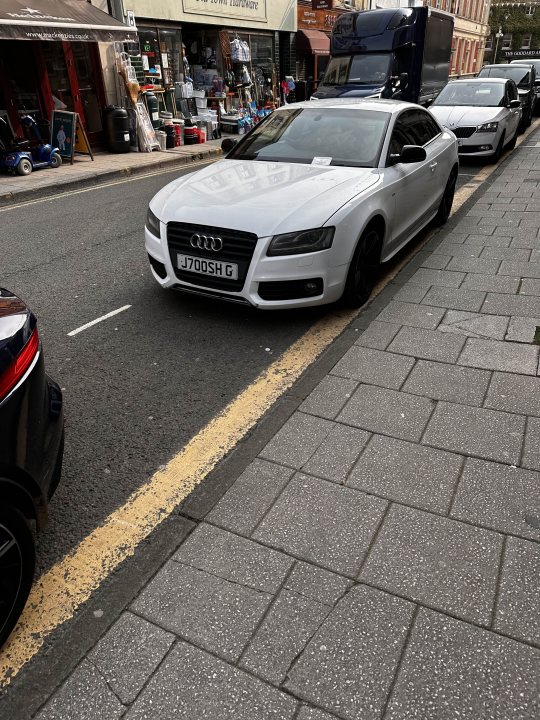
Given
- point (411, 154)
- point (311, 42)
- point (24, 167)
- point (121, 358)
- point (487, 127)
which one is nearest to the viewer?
point (121, 358)

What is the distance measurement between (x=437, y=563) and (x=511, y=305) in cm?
303

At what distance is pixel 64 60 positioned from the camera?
1362cm

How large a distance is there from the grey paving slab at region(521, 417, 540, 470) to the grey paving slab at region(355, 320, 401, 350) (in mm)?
1200

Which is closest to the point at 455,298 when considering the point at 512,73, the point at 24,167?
the point at 24,167

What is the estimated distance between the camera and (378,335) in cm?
421

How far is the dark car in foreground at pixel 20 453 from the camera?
182cm

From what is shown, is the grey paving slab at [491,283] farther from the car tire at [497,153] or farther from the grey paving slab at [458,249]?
the car tire at [497,153]

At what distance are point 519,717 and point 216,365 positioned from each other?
2640 mm

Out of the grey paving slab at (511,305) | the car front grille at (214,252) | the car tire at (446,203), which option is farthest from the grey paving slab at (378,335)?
the car tire at (446,203)

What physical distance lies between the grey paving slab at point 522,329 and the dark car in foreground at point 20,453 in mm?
3281

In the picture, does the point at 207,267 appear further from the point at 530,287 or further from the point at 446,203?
the point at 446,203

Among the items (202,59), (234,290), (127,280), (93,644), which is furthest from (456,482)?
(202,59)

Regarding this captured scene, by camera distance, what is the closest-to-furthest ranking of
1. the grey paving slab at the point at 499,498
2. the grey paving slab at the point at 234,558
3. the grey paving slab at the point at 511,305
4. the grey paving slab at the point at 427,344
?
the grey paving slab at the point at 234,558 → the grey paving slab at the point at 499,498 → the grey paving slab at the point at 427,344 → the grey paving slab at the point at 511,305

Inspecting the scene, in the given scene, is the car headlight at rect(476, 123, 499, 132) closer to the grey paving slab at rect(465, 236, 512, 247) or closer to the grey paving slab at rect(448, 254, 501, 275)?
the grey paving slab at rect(465, 236, 512, 247)
